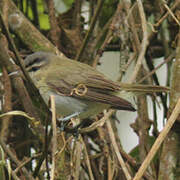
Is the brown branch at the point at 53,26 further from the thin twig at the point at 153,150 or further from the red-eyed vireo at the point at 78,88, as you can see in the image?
the thin twig at the point at 153,150

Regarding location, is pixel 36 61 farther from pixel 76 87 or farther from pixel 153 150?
pixel 153 150

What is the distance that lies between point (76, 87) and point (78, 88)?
2.3 inches

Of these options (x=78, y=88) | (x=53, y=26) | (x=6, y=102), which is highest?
(x=53, y=26)

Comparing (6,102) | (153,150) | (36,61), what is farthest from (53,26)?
(153,150)

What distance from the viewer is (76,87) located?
243 centimetres

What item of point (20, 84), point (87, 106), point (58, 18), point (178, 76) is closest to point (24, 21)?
point (58, 18)

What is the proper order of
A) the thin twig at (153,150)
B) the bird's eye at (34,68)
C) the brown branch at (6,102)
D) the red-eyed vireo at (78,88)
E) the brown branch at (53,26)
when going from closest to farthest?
1. the thin twig at (153,150)
2. the red-eyed vireo at (78,88)
3. the brown branch at (6,102)
4. the bird's eye at (34,68)
5. the brown branch at (53,26)

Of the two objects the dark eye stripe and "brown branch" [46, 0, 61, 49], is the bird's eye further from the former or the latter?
"brown branch" [46, 0, 61, 49]

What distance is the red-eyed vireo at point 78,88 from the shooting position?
247 centimetres

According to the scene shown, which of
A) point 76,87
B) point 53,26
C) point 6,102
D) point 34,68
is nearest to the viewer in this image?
point 76,87

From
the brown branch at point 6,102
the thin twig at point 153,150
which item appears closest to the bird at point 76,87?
the brown branch at point 6,102

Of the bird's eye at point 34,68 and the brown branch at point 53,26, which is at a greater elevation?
the brown branch at point 53,26

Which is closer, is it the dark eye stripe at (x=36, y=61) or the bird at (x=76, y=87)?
the bird at (x=76, y=87)

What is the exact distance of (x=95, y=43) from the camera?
317cm
